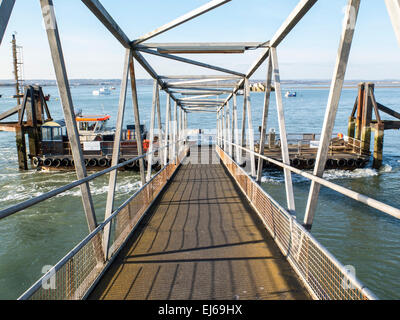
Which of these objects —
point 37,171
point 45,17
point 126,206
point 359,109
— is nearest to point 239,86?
point 126,206

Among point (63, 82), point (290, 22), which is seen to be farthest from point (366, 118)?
point (63, 82)

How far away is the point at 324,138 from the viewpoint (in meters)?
3.56

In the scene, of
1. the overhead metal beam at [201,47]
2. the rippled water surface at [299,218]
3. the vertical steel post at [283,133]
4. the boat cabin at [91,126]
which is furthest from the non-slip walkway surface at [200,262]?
the boat cabin at [91,126]

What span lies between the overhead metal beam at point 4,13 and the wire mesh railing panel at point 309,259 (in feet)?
9.71

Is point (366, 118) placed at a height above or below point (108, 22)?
below

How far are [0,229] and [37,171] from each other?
1277 centimetres

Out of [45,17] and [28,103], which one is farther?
[28,103]

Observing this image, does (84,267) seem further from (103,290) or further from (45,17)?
(45,17)

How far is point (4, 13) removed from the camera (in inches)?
91.0

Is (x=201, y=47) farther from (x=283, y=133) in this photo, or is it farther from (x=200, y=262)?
(x=200, y=262)

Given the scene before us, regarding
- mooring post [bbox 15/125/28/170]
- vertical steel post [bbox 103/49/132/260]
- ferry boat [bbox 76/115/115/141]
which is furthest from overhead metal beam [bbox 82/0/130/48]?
ferry boat [bbox 76/115/115/141]

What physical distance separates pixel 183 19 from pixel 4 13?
386cm

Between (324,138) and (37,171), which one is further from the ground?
(324,138)

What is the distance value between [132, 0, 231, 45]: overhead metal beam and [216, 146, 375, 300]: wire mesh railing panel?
3.24 m
